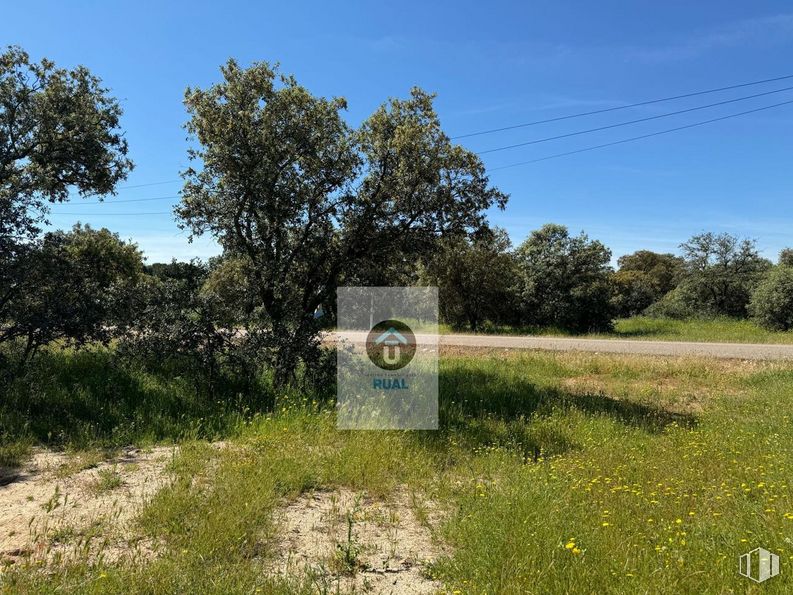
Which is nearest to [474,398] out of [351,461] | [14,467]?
[351,461]

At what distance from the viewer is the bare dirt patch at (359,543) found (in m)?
3.42

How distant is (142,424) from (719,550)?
7.31 meters

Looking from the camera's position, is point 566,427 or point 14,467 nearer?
point 14,467

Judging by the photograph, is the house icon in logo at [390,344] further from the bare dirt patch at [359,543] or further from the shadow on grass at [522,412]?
the bare dirt patch at [359,543]

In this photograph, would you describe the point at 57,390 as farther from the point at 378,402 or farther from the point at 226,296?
the point at 378,402

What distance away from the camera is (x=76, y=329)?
323 inches

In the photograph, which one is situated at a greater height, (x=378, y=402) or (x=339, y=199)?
(x=339, y=199)

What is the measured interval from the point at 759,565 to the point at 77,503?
5798mm

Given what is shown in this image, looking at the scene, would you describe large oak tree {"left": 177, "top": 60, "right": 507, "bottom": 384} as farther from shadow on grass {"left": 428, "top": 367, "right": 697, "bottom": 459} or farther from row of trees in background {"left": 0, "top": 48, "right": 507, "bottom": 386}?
shadow on grass {"left": 428, "top": 367, "right": 697, "bottom": 459}

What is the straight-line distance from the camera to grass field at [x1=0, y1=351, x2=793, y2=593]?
3230 mm

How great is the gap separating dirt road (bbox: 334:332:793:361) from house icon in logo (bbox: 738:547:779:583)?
507 inches

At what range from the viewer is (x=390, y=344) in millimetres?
15562

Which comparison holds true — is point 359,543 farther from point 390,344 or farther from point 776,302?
point 776,302

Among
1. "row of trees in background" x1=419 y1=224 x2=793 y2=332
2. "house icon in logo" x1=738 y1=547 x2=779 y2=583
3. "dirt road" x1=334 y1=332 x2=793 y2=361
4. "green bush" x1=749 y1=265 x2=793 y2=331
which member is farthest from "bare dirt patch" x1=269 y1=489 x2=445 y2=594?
"green bush" x1=749 y1=265 x2=793 y2=331
